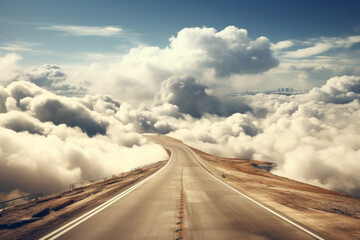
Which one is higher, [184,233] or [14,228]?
[184,233]

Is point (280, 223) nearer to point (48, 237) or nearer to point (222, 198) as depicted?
point (222, 198)

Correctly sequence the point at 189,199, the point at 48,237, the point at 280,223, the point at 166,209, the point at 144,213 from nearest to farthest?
the point at 48,237, the point at 280,223, the point at 144,213, the point at 166,209, the point at 189,199

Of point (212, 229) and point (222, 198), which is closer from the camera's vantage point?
point (212, 229)

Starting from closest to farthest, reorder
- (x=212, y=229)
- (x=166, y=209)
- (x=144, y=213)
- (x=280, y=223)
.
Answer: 1. (x=212, y=229)
2. (x=280, y=223)
3. (x=144, y=213)
4. (x=166, y=209)

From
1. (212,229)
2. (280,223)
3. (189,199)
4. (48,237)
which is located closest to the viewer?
(48,237)

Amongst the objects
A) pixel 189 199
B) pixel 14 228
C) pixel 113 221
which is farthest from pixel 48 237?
pixel 189 199

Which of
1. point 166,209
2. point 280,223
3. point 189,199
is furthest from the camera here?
point 189,199

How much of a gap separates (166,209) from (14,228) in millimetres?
5976

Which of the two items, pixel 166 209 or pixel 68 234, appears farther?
pixel 166 209

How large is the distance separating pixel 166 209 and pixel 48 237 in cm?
477

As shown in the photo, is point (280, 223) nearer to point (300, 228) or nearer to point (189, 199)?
point (300, 228)

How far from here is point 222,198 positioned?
488 inches

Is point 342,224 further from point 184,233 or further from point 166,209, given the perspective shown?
point 166,209

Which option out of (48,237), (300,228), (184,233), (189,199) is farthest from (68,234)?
(300,228)
